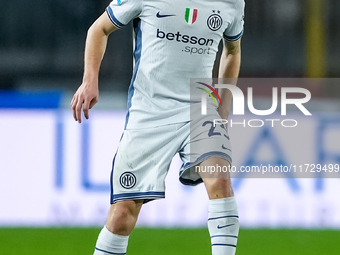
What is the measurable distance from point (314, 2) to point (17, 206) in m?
2.87

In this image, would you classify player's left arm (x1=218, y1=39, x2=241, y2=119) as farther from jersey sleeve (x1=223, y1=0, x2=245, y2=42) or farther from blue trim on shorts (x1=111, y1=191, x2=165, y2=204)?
blue trim on shorts (x1=111, y1=191, x2=165, y2=204)

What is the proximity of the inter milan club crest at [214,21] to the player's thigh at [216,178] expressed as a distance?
0.50 m

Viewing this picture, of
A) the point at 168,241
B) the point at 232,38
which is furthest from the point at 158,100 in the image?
the point at 168,241

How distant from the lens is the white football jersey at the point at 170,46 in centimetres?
218

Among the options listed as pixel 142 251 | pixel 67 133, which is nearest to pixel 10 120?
pixel 67 133

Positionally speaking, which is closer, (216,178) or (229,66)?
(216,178)

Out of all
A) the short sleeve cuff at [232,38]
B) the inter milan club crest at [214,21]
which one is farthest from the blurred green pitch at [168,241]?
the inter milan club crest at [214,21]

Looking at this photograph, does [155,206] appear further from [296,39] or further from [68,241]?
[296,39]

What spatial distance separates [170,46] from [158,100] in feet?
0.68

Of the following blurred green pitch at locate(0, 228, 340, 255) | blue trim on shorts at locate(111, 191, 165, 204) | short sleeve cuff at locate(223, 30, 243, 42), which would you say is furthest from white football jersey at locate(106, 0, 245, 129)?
blurred green pitch at locate(0, 228, 340, 255)

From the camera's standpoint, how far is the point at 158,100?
220cm

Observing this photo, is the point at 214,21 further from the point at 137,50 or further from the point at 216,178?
the point at 216,178

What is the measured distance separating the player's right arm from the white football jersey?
0.17 ft

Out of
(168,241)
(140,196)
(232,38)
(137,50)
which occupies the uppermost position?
(232,38)
